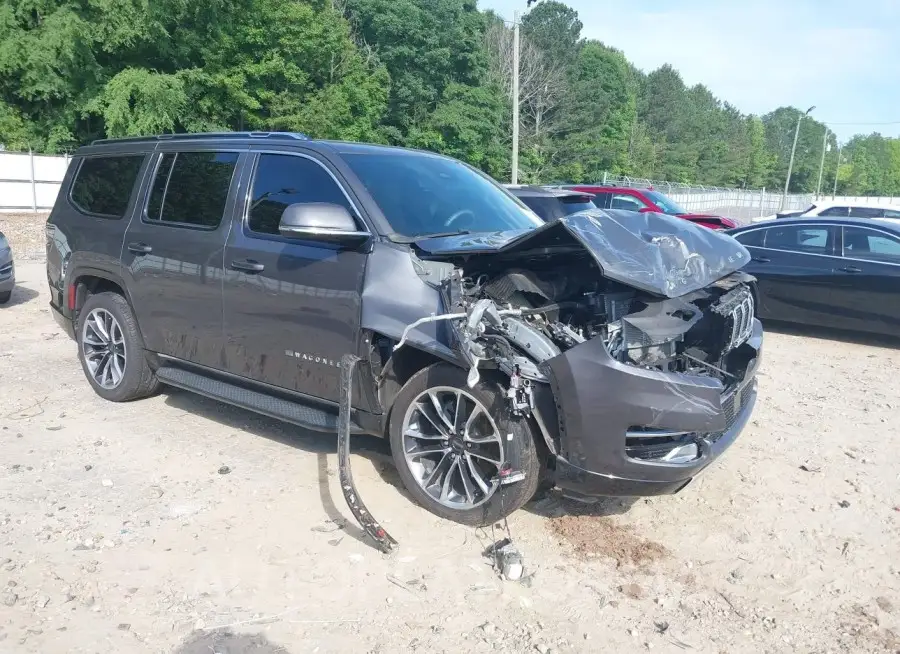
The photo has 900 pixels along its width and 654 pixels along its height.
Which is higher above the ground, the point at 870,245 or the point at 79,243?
the point at 79,243

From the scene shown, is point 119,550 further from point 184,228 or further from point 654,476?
point 654,476

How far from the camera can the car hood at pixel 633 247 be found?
144 inches

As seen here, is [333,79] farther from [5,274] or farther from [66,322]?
[66,322]

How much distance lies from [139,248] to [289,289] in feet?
5.20

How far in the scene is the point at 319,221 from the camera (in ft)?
13.1

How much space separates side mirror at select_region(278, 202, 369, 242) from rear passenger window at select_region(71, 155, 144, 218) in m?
2.27

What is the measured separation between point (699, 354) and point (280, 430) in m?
2.95

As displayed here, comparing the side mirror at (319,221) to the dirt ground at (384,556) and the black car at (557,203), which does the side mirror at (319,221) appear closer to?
the dirt ground at (384,556)

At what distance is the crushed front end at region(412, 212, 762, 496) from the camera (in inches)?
138

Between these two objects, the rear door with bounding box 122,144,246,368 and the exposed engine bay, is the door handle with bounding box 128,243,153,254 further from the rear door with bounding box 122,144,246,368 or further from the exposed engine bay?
the exposed engine bay

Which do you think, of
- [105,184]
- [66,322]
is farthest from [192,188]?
[66,322]

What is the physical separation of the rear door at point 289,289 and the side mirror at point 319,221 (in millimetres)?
193

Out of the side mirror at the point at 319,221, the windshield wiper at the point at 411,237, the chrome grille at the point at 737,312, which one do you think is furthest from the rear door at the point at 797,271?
the side mirror at the point at 319,221

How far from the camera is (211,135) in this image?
5336 mm
